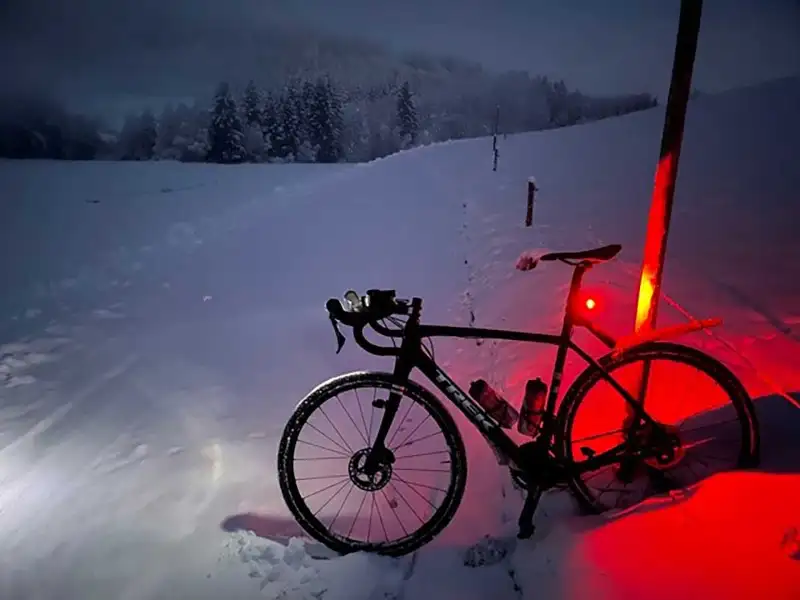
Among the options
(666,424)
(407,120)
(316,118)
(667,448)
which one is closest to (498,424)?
(667,448)

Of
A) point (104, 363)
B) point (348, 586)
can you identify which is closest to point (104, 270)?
point (104, 363)

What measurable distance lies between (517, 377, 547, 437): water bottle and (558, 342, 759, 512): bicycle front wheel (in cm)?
9

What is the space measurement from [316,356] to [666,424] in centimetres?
310

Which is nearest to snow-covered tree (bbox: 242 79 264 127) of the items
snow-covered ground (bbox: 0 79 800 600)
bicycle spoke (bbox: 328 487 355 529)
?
snow-covered ground (bbox: 0 79 800 600)

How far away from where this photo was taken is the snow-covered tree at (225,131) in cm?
1265

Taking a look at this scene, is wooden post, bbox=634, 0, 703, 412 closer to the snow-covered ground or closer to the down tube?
the down tube

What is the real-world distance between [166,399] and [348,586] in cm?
279

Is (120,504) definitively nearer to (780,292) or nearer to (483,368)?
(483,368)

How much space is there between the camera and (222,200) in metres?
15.8

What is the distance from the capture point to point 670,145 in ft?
7.77

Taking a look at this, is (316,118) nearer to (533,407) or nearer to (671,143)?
(671,143)

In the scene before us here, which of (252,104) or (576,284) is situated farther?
(252,104)

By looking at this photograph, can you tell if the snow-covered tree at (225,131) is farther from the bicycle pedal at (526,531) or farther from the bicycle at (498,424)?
the bicycle pedal at (526,531)

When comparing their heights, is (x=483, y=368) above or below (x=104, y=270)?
above
